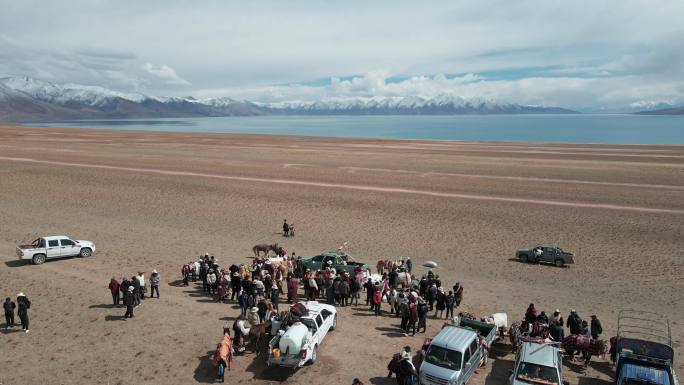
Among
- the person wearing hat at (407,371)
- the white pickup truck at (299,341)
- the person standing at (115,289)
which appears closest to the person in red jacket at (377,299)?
the white pickup truck at (299,341)

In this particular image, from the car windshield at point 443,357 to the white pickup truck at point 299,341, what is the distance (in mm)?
3379

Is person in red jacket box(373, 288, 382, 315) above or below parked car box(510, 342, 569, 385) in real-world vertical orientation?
below

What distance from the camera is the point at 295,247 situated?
91.5 feet

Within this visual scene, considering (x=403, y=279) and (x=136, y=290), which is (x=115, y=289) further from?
(x=403, y=279)

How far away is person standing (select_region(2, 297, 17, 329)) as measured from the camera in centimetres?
1534

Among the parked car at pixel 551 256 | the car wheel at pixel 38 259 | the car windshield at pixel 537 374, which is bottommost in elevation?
the parked car at pixel 551 256

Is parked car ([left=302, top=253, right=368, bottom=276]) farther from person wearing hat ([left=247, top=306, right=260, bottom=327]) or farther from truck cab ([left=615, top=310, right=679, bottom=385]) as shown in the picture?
truck cab ([left=615, top=310, right=679, bottom=385])

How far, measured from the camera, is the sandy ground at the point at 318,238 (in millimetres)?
14188

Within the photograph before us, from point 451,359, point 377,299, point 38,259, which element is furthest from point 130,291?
point 451,359

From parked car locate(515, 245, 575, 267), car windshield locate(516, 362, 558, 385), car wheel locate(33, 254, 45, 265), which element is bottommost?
parked car locate(515, 245, 575, 267)

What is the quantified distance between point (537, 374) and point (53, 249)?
22371 millimetres

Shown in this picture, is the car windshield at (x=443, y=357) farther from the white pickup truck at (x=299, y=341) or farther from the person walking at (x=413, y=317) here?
the white pickup truck at (x=299, y=341)

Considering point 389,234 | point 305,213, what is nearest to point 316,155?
point 305,213

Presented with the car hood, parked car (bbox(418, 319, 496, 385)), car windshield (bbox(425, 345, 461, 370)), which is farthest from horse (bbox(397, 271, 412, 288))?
the car hood
